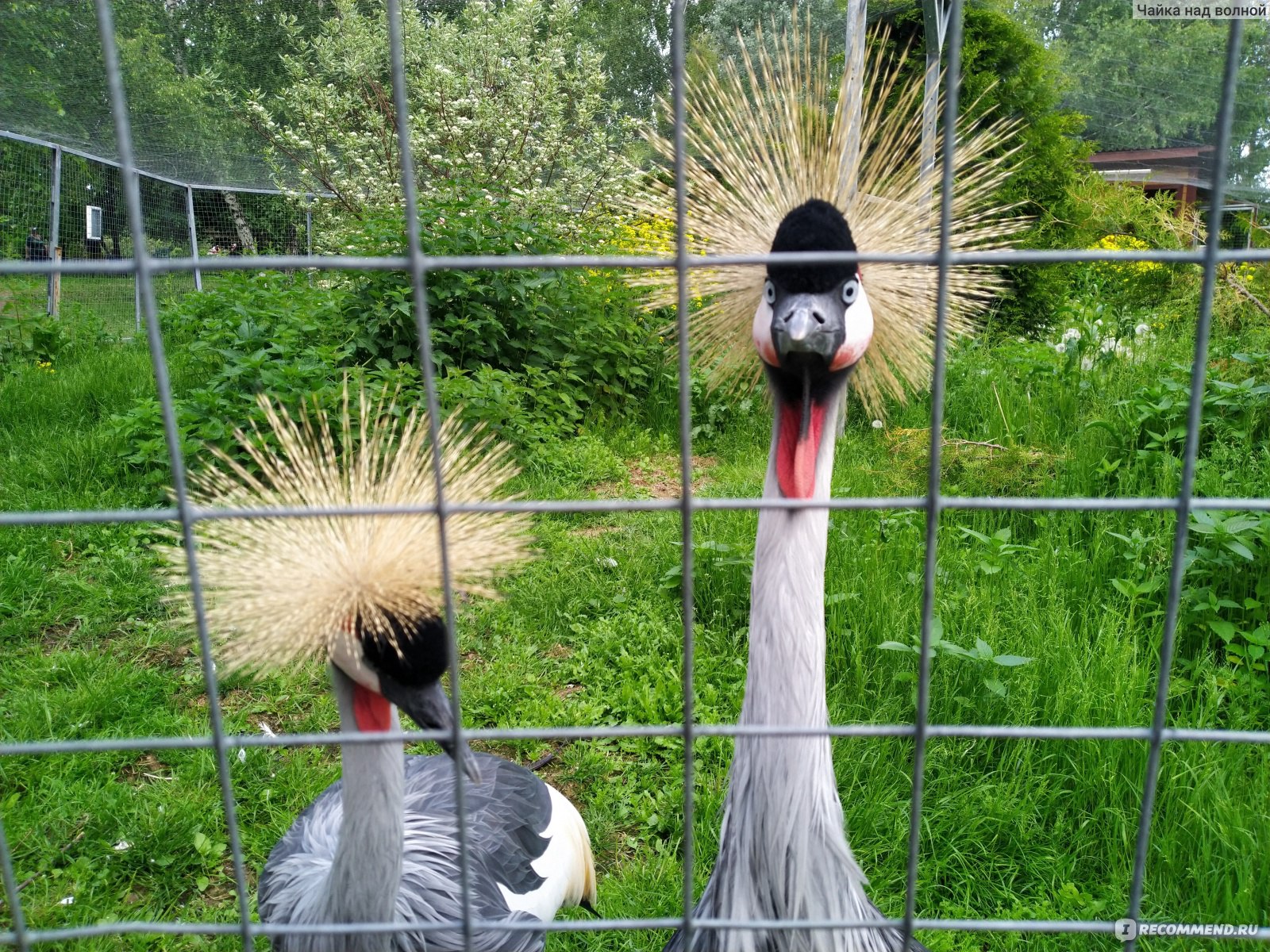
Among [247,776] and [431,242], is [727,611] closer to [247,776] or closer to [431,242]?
[247,776]

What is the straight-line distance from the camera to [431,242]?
3877 mm

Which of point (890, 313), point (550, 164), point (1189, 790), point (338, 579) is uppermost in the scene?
point (550, 164)

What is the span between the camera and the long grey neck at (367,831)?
1150 mm

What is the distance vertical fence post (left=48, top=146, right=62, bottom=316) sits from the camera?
22.4 feet

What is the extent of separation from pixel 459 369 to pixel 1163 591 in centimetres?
274

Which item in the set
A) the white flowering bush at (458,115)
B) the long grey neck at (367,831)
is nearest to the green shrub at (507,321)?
the white flowering bush at (458,115)

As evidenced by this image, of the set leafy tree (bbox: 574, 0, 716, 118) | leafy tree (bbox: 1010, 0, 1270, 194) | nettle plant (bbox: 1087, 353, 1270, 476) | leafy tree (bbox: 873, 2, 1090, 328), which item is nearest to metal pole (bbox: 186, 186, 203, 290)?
leafy tree (bbox: 574, 0, 716, 118)

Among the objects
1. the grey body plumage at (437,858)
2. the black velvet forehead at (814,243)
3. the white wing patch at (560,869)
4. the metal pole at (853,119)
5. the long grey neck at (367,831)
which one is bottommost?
the white wing patch at (560,869)

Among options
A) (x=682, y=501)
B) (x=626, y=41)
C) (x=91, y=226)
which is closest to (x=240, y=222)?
(x=91, y=226)

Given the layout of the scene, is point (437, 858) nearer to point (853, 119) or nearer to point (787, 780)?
point (787, 780)

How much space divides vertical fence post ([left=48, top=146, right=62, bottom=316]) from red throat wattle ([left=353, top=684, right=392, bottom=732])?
22.9 ft

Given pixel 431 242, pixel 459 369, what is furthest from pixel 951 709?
pixel 431 242

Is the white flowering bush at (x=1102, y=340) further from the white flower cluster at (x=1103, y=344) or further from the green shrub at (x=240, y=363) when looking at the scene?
the green shrub at (x=240, y=363)

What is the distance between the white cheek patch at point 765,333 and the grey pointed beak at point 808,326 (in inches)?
1.2
